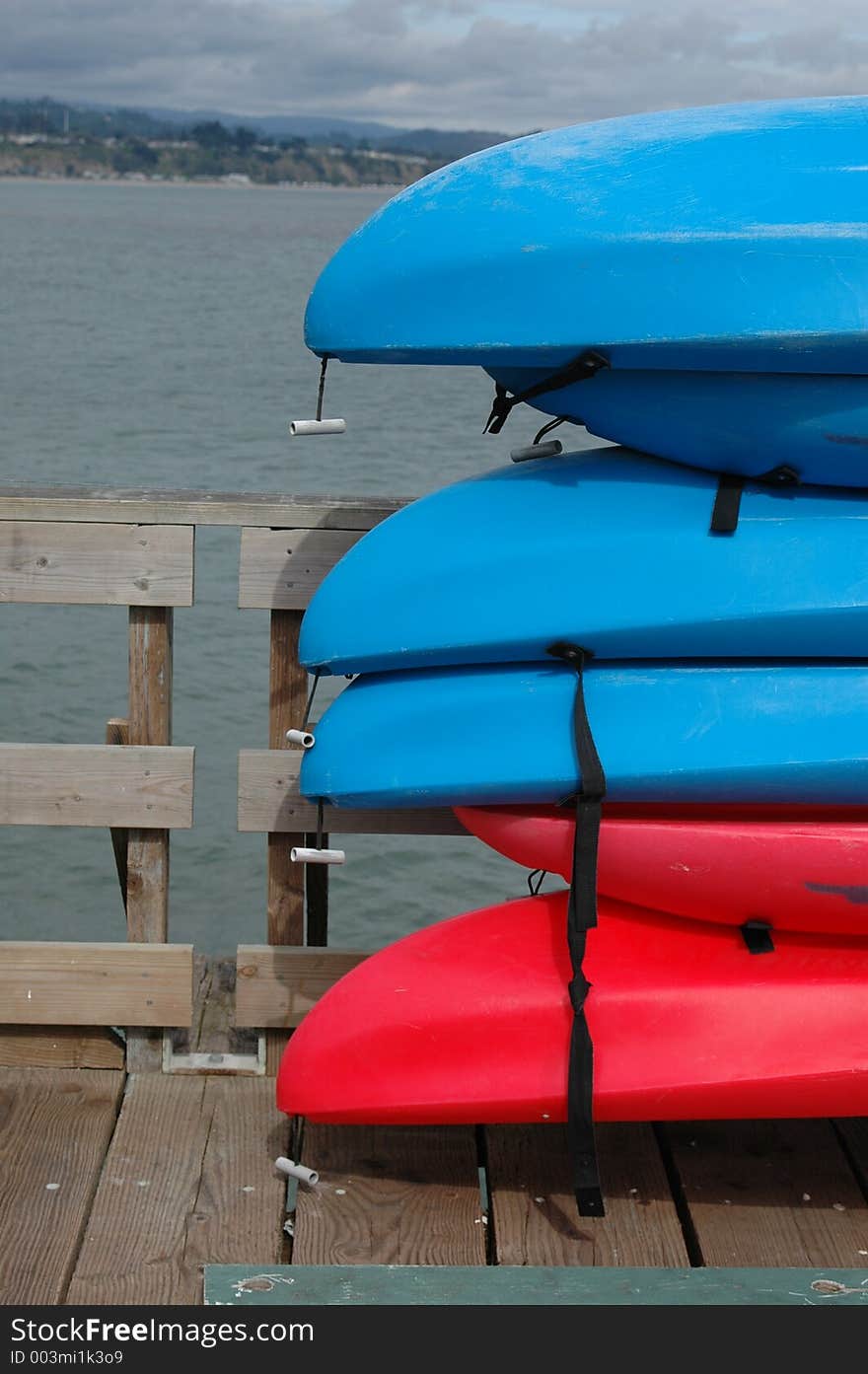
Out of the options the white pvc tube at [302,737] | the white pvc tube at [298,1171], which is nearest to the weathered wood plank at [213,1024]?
the white pvc tube at [298,1171]

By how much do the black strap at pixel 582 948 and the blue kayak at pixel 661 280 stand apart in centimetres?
40

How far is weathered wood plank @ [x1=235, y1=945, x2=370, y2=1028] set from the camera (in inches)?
112

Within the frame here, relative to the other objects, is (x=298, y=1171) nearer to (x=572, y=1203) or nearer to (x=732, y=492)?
(x=572, y=1203)

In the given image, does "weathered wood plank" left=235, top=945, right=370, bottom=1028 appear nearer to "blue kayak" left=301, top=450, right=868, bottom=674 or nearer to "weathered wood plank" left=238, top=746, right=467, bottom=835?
"weathered wood plank" left=238, top=746, right=467, bottom=835

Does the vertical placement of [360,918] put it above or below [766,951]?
below

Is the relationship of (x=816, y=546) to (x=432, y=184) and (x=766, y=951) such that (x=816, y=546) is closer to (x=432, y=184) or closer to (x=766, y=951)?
(x=766, y=951)

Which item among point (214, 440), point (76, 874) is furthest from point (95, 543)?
point (214, 440)

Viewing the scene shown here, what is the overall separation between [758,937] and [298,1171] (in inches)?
30.3

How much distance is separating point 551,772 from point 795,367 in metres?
0.65

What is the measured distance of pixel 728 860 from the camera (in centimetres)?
232

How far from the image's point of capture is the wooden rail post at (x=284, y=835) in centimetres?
279

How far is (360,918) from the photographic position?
615 centimetres

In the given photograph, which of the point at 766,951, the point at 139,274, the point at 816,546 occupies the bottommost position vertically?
the point at 139,274

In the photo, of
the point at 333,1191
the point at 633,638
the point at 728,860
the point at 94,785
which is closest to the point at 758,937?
the point at 728,860
